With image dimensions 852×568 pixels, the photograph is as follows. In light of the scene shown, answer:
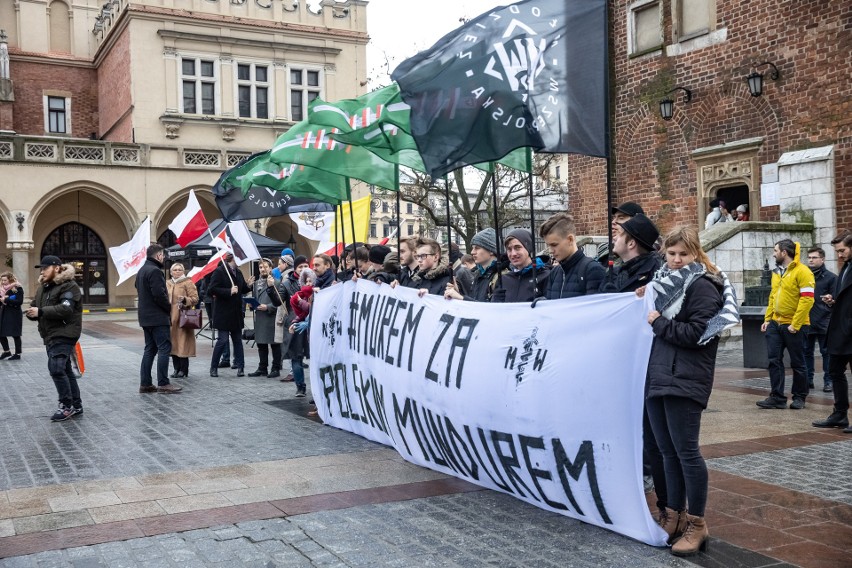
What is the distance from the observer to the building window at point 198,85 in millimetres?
38438

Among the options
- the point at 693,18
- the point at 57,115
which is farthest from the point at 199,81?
the point at 693,18

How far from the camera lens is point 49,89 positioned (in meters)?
42.8

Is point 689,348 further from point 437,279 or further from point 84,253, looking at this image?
point 84,253

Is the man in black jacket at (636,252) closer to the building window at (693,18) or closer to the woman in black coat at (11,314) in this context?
the woman in black coat at (11,314)

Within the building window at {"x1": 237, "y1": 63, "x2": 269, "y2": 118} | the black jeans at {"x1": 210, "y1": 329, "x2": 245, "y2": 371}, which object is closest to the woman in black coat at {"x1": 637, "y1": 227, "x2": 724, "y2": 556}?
the black jeans at {"x1": 210, "y1": 329, "x2": 245, "y2": 371}

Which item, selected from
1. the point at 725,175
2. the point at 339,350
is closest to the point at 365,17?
the point at 725,175

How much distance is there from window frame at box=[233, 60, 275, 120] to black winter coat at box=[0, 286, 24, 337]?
23.7 metres

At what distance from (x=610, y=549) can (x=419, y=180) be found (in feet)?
92.1

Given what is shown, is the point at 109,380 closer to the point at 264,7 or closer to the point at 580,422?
the point at 580,422

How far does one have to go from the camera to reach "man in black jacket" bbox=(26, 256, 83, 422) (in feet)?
30.8

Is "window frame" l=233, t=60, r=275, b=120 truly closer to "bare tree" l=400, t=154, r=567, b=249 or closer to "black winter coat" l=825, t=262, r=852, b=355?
"bare tree" l=400, t=154, r=567, b=249

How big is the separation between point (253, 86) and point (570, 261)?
36205 mm

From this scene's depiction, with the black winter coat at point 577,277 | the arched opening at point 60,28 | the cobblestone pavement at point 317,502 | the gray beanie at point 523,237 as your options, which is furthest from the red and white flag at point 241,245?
the arched opening at point 60,28

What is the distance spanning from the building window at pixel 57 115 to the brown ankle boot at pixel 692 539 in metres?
44.1
